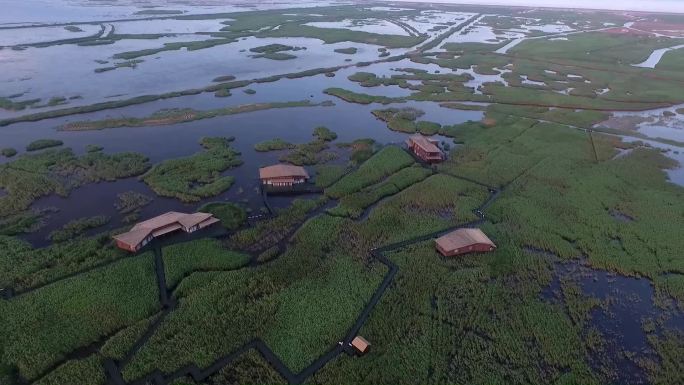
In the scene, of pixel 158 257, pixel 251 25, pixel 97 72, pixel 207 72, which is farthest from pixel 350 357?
pixel 251 25

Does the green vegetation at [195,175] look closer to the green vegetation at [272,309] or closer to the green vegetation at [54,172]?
the green vegetation at [54,172]

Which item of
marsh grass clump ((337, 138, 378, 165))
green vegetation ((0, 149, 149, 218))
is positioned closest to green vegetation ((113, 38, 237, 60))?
green vegetation ((0, 149, 149, 218))

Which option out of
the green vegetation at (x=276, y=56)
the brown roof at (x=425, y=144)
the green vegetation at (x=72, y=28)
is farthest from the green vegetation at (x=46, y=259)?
the green vegetation at (x=72, y=28)

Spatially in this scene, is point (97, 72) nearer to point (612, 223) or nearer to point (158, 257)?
point (158, 257)

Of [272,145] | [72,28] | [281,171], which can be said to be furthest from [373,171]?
[72,28]

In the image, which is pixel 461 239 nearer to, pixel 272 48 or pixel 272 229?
pixel 272 229
